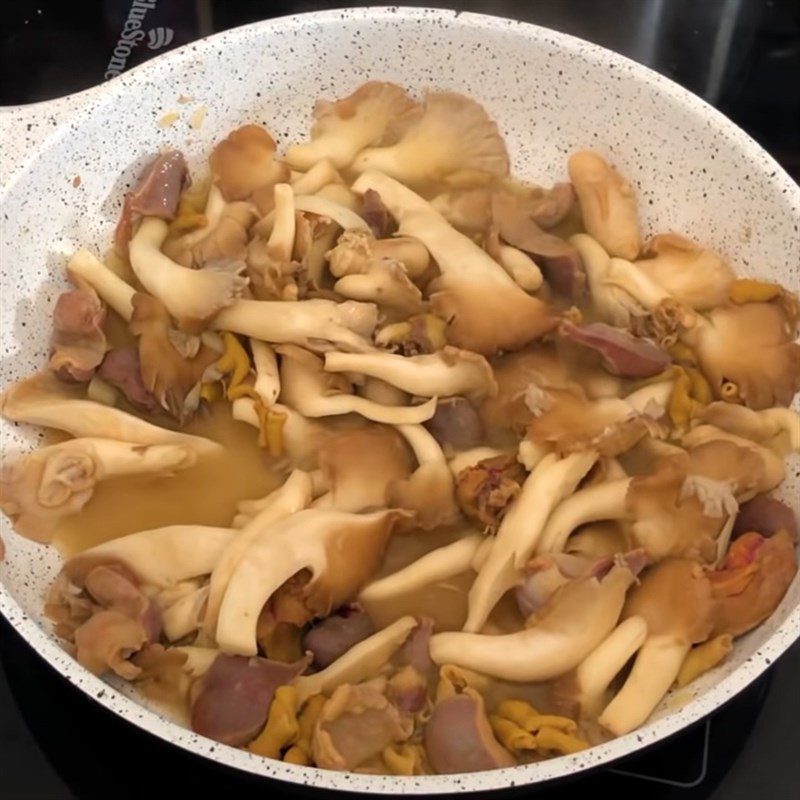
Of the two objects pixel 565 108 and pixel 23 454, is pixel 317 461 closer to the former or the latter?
pixel 23 454

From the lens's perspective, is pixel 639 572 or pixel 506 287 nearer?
pixel 639 572

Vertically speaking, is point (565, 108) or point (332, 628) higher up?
point (565, 108)

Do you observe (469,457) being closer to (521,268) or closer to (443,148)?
(521,268)

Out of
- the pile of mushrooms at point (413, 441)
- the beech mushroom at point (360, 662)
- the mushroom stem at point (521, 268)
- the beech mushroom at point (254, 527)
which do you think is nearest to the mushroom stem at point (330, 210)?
the pile of mushrooms at point (413, 441)

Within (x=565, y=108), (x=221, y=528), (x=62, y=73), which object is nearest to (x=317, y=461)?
(x=221, y=528)

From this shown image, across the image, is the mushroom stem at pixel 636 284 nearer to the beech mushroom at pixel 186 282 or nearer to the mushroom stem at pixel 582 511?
the mushroom stem at pixel 582 511

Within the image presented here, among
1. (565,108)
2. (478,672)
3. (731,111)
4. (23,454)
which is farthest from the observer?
(731,111)

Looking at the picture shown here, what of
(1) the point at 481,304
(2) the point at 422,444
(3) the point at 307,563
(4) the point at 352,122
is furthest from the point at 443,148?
(3) the point at 307,563
